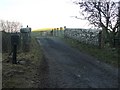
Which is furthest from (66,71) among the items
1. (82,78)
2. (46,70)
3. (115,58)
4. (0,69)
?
(115,58)

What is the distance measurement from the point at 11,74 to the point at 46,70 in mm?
1889

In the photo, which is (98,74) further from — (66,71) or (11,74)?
(11,74)

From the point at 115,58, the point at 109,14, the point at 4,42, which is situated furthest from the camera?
the point at 109,14

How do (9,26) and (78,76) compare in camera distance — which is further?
(9,26)

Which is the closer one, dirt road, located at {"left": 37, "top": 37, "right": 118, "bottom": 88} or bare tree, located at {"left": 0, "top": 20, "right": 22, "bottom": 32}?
dirt road, located at {"left": 37, "top": 37, "right": 118, "bottom": 88}

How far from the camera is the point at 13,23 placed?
32.3 meters

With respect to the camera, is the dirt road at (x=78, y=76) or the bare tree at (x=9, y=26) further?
the bare tree at (x=9, y=26)

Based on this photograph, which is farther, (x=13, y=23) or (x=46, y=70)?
(x=13, y=23)

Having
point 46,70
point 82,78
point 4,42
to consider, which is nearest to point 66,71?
point 46,70

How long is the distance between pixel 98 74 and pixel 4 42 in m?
10.6

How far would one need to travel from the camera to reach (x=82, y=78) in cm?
1132

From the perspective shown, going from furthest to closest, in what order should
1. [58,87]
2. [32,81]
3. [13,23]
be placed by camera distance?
[13,23]
[32,81]
[58,87]

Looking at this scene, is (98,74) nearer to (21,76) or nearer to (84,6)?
(21,76)

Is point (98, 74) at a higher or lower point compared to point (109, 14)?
lower
